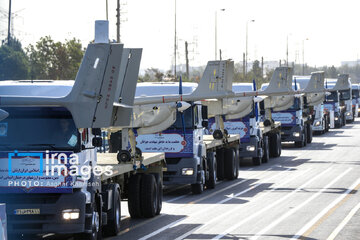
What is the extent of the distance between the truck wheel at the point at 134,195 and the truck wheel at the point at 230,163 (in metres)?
9.54

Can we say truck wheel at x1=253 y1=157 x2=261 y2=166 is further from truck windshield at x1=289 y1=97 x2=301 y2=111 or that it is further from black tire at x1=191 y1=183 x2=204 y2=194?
black tire at x1=191 y1=183 x2=204 y2=194

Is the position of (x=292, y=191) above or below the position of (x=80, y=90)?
below

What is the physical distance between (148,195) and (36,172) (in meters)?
5.23

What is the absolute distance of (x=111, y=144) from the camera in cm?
2570

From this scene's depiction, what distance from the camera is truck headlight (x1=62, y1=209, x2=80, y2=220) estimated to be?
15.1 m

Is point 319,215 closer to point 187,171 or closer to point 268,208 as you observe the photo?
point 268,208

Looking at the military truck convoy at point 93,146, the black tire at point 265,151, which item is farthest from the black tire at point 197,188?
the black tire at point 265,151

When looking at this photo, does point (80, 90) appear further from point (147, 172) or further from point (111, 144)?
point (111, 144)

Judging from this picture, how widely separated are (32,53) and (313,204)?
39.2 meters

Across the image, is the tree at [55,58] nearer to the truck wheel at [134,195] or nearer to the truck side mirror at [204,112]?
the truck side mirror at [204,112]

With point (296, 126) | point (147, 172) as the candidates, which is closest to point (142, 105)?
point (147, 172)

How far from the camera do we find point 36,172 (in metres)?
15.1

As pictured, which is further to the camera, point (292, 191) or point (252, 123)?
point (252, 123)

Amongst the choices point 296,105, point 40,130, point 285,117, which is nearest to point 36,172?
point 40,130
